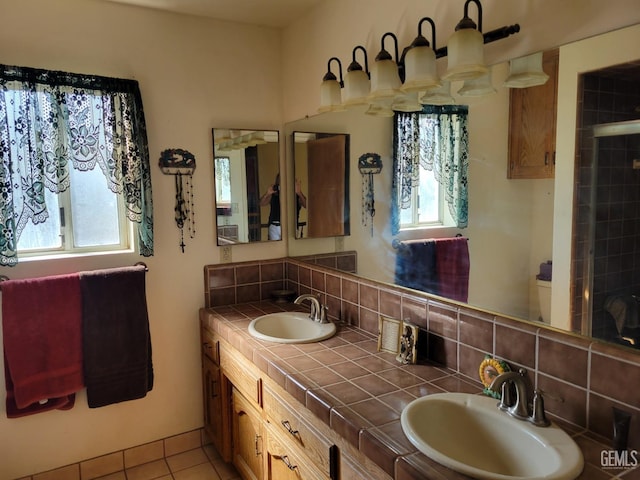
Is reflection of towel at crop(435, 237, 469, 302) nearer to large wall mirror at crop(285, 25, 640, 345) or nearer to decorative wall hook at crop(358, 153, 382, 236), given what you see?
large wall mirror at crop(285, 25, 640, 345)

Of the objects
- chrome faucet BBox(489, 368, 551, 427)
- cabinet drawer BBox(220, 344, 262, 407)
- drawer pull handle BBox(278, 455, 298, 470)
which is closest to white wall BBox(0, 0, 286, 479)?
cabinet drawer BBox(220, 344, 262, 407)

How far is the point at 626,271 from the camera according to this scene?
1.22 meters

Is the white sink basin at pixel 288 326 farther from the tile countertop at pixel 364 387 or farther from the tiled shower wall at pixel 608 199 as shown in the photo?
the tiled shower wall at pixel 608 199

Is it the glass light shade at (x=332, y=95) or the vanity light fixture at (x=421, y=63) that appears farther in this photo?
the glass light shade at (x=332, y=95)

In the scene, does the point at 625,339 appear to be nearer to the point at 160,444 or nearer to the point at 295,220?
Result: the point at 295,220

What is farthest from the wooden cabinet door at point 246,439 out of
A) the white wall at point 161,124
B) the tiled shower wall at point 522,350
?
the tiled shower wall at point 522,350

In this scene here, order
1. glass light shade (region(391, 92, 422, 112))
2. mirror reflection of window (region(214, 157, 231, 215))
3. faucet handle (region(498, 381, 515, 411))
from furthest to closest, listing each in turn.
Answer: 1. mirror reflection of window (region(214, 157, 231, 215))
2. glass light shade (region(391, 92, 422, 112))
3. faucet handle (region(498, 381, 515, 411))

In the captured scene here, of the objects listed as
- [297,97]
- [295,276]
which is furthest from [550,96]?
[295,276]

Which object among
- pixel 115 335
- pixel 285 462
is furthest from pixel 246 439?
pixel 115 335

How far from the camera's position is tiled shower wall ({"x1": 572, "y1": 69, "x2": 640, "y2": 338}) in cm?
118

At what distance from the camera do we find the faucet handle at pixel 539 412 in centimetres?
124

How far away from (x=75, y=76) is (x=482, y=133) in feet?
6.12

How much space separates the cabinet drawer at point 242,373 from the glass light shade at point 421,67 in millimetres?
1296

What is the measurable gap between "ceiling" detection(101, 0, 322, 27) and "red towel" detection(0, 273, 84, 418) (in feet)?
4.71
